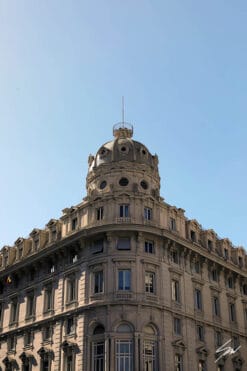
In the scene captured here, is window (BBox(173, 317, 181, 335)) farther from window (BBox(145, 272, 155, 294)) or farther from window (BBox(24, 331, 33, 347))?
window (BBox(24, 331, 33, 347))

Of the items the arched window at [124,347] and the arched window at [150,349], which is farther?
the arched window at [150,349]

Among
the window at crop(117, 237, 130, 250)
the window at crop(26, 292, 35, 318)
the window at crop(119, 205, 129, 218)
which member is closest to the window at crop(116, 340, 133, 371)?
the window at crop(117, 237, 130, 250)

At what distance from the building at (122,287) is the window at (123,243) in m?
0.11

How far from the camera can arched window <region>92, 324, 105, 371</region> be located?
4434cm

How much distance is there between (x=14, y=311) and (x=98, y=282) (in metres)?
15.4

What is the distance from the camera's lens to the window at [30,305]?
5469 centimetres

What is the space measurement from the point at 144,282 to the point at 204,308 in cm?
972

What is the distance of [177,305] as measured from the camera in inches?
1956

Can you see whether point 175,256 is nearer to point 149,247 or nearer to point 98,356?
point 149,247

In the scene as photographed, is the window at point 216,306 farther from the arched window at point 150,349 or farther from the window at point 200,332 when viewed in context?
the arched window at point 150,349

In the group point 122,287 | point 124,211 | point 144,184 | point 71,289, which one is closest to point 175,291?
point 122,287

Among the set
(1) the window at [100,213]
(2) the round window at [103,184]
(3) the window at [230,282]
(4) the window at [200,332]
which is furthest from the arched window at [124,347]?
(3) the window at [230,282]

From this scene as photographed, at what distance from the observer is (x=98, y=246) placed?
163 feet

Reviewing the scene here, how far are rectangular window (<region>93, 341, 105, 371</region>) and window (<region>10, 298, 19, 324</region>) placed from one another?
48.3 feet
